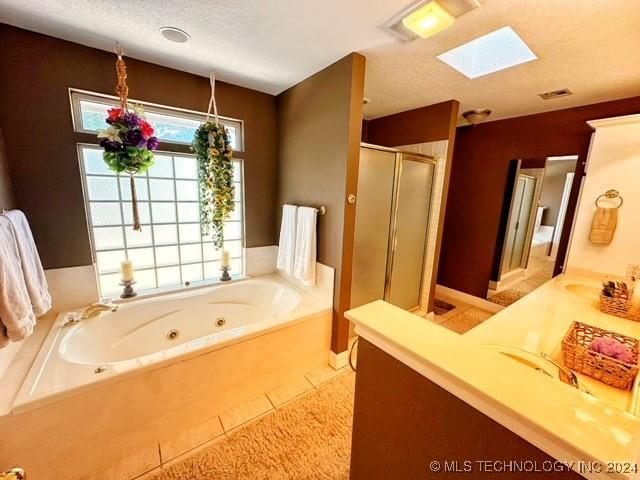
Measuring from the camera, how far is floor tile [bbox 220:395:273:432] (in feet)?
5.44

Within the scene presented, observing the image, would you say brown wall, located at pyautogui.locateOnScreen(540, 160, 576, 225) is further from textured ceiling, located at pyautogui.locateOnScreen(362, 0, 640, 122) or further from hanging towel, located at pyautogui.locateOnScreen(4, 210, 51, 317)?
hanging towel, located at pyautogui.locateOnScreen(4, 210, 51, 317)

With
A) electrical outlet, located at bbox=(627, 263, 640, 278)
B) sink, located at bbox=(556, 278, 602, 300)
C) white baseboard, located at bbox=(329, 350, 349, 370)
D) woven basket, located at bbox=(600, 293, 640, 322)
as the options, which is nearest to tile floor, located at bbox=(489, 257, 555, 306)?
electrical outlet, located at bbox=(627, 263, 640, 278)

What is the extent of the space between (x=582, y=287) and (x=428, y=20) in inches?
80.5

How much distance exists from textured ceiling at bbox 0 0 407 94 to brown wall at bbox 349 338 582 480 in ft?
5.51

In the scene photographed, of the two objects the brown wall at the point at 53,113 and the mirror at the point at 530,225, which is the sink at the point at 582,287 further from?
the brown wall at the point at 53,113

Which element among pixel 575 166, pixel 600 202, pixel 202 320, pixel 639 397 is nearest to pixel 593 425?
pixel 639 397

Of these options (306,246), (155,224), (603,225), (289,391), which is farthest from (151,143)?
(603,225)

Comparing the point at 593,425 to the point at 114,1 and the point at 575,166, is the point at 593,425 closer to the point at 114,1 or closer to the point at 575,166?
the point at 114,1

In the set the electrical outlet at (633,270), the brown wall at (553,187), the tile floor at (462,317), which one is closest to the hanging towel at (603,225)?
the electrical outlet at (633,270)

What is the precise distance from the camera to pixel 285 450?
4.87 feet

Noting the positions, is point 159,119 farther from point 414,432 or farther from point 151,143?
point 414,432

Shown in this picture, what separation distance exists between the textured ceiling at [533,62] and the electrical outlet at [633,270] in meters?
1.37

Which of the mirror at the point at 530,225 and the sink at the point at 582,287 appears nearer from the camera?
the sink at the point at 582,287

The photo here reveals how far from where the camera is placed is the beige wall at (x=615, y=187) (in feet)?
5.97
